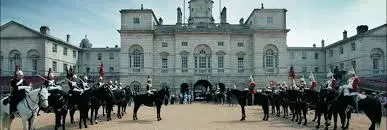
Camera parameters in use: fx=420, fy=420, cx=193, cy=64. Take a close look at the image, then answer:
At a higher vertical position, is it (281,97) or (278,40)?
(278,40)

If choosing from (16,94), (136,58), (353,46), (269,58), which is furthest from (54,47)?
(16,94)

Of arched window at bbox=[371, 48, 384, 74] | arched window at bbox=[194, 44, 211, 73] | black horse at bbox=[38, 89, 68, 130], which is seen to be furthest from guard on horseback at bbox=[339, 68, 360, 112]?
arched window at bbox=[371, 48, 384, 74]

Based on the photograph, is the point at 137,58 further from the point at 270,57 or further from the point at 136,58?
the point at 270,57

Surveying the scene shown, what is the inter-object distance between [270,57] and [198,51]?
28.7ft

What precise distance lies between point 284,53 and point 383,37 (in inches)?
454

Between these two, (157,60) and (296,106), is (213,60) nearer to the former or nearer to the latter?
(157,60)

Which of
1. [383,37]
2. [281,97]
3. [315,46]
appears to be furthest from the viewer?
[315,46]

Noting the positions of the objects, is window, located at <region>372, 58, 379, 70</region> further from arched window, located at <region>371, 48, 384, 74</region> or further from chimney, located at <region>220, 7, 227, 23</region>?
chimney, located at <region>220, 7, 227, 23</region>

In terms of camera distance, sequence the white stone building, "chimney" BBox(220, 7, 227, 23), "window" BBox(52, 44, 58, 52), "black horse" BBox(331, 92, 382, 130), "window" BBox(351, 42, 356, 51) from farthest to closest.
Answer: "chimney" BBox(220, 7, 227, 23)
"window" BBox(52, 44, 58, 52)
"window" BBox(351, 42, 356, 51)
the white stone building
"black horse" BBox(331, 92, 382, 130)

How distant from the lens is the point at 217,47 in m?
50.0

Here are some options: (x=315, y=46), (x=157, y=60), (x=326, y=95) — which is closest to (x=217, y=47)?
(x=157, y=60)

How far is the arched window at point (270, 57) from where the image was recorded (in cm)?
5034

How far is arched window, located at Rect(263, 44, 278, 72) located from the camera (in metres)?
50.3

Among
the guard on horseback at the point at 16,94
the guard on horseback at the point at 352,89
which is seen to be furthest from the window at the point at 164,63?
the guard on horseback at the point at 16,94
